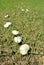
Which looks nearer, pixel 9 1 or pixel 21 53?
pixel 21 53

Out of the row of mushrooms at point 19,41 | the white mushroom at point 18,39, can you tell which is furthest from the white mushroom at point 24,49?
the white mushroom at point 18,39

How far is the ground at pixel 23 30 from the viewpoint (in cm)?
407

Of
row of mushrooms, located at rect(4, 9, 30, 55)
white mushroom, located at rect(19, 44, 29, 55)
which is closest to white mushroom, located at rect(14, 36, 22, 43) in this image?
row of mushrooms, located at rect(4, 9, 30, 55)

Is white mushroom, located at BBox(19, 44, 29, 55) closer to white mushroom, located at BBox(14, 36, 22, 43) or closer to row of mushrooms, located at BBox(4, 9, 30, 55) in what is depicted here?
row of mushrooms, located at BBox(4, 9, 30, 55)

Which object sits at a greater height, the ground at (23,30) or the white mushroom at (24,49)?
the white mushroom at (24,49)

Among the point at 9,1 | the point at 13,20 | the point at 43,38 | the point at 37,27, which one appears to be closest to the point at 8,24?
the point at 13,20

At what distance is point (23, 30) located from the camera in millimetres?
5227

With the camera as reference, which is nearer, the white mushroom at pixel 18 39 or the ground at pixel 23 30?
the ground at pixel 23 30

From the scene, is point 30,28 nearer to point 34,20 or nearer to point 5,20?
point 34,20

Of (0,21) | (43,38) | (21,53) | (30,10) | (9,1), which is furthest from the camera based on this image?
(9,1)

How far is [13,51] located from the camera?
4.26m

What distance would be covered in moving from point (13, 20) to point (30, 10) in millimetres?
1133

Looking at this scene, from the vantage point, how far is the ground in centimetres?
407

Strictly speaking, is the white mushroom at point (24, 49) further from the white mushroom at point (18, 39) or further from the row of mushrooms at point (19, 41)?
the white mushroom at point (18, 39)
